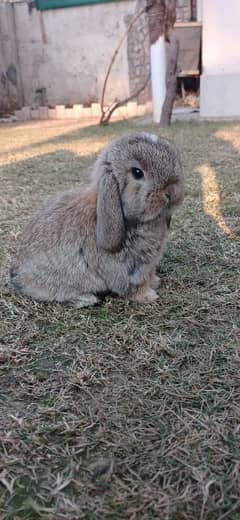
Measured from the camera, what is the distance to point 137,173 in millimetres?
1924

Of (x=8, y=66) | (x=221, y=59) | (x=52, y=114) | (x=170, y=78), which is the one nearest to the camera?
(x=170, y=78)

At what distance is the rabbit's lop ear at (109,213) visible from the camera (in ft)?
6.36

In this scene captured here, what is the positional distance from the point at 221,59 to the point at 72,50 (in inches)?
169

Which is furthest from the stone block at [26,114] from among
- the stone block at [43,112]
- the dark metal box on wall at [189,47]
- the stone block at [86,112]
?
the dark metal box on wall at [189,47]

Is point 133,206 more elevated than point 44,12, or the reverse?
point 44,12

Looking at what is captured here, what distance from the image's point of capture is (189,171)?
481cm

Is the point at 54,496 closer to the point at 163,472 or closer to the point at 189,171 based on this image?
the point at 163,472

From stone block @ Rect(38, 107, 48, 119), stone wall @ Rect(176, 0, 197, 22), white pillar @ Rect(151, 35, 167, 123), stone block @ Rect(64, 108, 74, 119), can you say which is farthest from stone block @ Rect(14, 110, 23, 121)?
stone wall @ Rect(176, 0, 197, 22)

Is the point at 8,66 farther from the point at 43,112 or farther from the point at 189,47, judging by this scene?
the point at 189,47

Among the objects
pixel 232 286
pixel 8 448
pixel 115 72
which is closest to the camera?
pixel 8 448

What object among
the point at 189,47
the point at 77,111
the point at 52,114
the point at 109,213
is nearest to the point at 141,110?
the point at 77,111

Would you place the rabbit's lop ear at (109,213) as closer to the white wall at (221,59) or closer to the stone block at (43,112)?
the white wall at (221,59)

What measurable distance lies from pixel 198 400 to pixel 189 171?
139 inches

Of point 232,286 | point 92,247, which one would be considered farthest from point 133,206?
point 232,286
